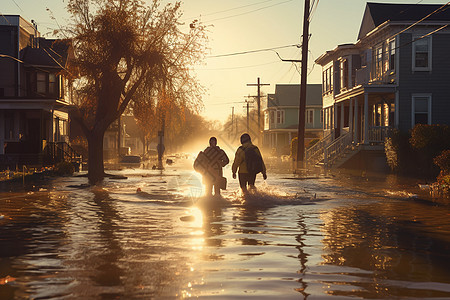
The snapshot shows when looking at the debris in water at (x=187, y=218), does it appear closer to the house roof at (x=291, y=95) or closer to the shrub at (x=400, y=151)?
the shrub at (x=400, y=151)

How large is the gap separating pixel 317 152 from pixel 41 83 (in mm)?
21529

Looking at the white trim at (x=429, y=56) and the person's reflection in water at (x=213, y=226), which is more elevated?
the white trim at (x=429, y=56)

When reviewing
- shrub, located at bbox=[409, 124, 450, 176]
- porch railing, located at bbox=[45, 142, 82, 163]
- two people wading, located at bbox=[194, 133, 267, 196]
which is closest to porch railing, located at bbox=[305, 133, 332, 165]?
shrub, located at bbox=[409, 124, 450, 176]

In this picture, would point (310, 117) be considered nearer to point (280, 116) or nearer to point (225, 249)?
point (280, 116)

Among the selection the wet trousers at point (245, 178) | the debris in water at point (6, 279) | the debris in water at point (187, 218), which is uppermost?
the wet trousers at point (245, 178)

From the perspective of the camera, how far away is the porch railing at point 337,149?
41.3 m

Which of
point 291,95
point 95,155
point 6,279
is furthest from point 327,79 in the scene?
point 6,279

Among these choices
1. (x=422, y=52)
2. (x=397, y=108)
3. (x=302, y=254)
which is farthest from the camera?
(x=397, y=108)

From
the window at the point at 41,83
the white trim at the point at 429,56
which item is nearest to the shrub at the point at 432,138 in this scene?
the white trim at the point at 429,56

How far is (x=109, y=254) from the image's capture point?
9.06 m

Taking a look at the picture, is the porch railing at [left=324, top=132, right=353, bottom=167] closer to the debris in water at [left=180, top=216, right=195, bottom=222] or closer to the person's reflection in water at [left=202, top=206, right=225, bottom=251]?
the person's reflection in water at [left=202, top=206, right=225, bottom=251]

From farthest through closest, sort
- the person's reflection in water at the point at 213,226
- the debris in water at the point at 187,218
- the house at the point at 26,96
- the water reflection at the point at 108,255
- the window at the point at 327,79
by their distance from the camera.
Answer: the window at the point at 327,79 < the house at the point at 26,96 < the debris in water at the point at 187,218 < the person's reflection in water at the point at 213,226 < the water reflection at the point at 108,255

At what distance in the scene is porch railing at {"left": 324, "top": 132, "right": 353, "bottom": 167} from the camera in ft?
135

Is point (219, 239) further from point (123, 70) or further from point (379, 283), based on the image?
point (123, 70)
